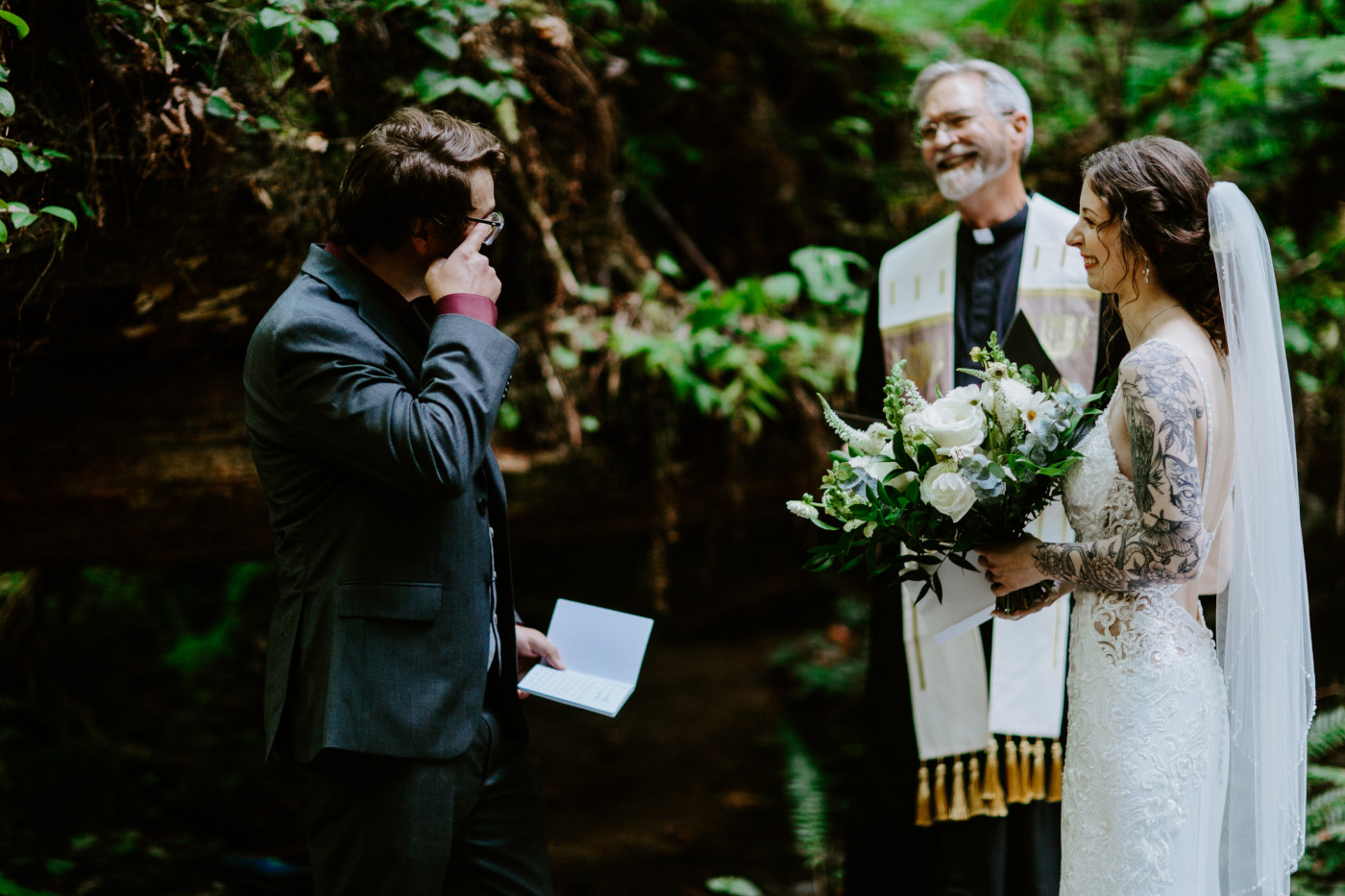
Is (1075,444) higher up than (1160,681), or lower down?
higher up

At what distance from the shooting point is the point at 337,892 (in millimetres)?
1883

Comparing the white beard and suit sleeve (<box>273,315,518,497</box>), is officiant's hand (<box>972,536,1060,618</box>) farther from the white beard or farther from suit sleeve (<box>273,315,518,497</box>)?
the white beard

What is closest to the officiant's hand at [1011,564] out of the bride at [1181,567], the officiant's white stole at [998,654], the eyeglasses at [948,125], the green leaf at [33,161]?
the bride at [1181,567]

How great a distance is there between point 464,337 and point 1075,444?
1.39 metres

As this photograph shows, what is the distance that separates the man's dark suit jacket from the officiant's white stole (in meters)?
1.46

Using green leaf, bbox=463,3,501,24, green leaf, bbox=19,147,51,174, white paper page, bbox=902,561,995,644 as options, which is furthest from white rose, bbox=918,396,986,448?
green leaf, bbox=19,147,51,174

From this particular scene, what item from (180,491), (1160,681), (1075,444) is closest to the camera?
(1160,681)

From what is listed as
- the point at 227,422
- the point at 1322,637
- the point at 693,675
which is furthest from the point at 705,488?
the point at 1322,637

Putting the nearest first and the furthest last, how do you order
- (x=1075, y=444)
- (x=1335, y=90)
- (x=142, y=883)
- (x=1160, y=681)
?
(x=1160, y=681)
(x=1075, y=444)
(x=142, y=883)
(x=1335, y=90)

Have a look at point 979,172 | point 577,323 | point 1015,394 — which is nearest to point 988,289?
point 979,172

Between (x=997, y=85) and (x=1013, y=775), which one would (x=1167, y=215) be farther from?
(x=1013, y=775)

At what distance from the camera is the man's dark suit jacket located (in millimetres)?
1714

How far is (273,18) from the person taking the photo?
94.7 inches

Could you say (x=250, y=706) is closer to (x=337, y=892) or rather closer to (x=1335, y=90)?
(x=337, y=892)
